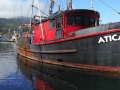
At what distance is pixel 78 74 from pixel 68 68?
1.59 metres

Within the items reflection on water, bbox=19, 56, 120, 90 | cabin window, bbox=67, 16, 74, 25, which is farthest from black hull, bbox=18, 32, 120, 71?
cabin window, bbox=67, 16, 74, 25

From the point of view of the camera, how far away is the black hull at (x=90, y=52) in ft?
36.0

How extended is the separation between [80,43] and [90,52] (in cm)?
82

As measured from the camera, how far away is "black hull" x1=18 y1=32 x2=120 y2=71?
11.0 m

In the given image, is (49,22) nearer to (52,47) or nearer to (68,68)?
(52,47)

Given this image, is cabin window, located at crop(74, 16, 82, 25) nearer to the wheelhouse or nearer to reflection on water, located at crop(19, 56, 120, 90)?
the wheelhouse

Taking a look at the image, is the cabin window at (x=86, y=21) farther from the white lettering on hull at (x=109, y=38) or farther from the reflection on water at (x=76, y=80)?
the reflection on water at (x=76, y=80)

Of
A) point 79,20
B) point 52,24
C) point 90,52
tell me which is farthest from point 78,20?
point 90,52

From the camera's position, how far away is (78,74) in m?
11.8

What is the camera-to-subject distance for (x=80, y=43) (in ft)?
39.9

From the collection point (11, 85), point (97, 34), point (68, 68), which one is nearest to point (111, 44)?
point (97, 34)

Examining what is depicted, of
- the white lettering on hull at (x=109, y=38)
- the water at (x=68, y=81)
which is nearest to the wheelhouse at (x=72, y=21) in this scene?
the water at (x=68, y=81)

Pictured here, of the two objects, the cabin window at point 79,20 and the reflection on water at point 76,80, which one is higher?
the cabin window at point 79,20

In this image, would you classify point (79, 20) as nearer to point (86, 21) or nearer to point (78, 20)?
point (78, 20)
